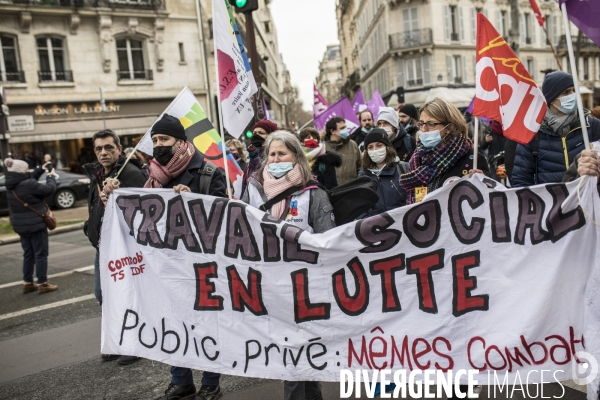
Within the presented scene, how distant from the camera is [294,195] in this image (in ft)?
10.6

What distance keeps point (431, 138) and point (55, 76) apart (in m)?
25.4

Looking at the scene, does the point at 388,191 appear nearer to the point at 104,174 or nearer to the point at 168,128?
the point at 168,128

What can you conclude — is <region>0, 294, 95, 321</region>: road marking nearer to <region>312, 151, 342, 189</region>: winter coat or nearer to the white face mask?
<region>312, 151, 342, 189</region>: winter coat

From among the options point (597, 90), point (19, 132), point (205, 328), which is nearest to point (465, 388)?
point (205, 328)

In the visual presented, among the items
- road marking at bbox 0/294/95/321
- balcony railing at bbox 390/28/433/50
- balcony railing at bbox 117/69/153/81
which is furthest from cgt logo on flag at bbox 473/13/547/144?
balcony railing at bbox 390/28/433/50

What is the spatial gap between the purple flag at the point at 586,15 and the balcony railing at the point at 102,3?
2613cm

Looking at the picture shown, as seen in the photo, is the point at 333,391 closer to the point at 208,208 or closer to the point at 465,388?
the point at 465,388

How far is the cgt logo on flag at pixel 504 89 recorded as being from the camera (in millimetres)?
3186

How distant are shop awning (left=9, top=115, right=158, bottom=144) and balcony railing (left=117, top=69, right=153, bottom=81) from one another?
6.52 ft

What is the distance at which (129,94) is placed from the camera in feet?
85.7

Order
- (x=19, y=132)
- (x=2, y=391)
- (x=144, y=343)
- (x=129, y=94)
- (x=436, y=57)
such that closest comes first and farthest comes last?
(x=144, y=343)
(x=2, y=391)
(x=19, y=132)
(x=129, y=94)
(x=436, y=57)

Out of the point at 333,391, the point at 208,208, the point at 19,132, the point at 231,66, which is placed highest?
the point at 19,132

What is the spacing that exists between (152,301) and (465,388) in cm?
204

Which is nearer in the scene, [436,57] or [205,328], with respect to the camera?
[205,328]
